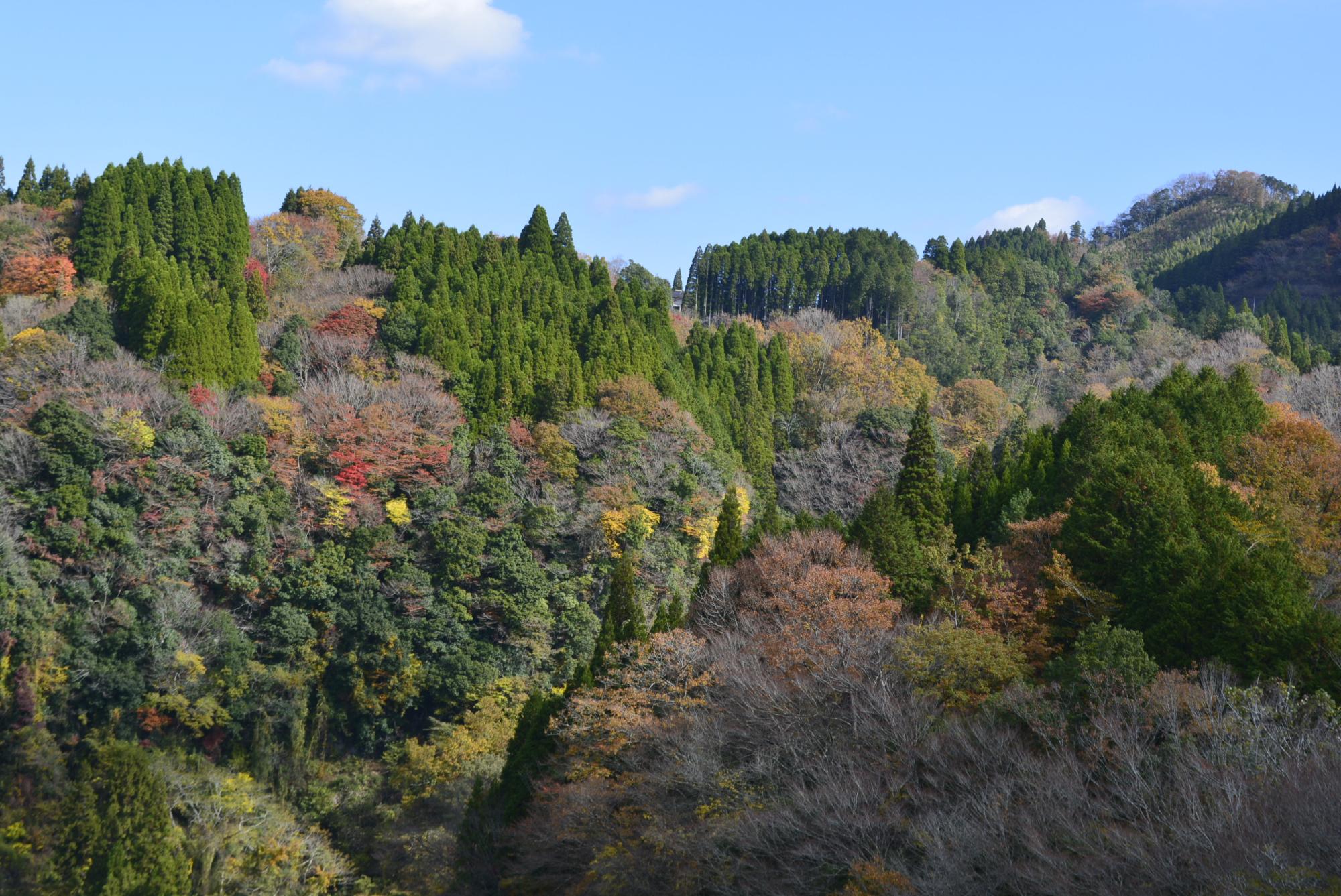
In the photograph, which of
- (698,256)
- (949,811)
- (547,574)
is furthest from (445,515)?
(698,256)

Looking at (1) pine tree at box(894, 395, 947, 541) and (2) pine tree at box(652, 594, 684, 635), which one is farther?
(1) pine tree at box(894, 395, 947, 541)

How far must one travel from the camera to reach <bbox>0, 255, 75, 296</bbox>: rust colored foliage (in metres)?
47.1

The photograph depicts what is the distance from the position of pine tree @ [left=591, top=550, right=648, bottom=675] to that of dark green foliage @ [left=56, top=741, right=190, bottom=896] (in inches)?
403

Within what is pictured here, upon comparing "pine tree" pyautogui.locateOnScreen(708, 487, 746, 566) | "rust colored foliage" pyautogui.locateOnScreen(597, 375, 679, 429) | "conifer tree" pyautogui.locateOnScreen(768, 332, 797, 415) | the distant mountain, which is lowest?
"pine tree" pyautogui.locateOnScreen(708, 487, 746, 566)

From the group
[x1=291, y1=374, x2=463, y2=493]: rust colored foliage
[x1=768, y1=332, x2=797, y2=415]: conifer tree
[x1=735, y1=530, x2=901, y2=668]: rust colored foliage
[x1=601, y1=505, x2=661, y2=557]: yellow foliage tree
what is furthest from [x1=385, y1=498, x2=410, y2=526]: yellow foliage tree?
[x1=768, y1=332, x2=797, y2=415]: conifer tree

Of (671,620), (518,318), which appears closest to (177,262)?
(518,318)

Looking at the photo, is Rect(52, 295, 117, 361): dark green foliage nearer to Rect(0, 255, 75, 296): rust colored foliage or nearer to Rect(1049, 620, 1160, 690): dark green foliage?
Rect(0, 255, 75, 296): rust colored foliage

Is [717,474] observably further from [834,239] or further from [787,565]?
[834,239]

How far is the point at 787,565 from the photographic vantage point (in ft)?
99.3

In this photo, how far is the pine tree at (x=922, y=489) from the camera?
1396 inches

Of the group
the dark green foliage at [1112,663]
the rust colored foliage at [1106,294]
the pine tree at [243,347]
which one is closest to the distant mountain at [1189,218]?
the rust colored foliage at [1106,294]

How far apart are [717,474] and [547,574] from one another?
Result: 768 cm

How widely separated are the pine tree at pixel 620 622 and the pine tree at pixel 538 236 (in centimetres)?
3092

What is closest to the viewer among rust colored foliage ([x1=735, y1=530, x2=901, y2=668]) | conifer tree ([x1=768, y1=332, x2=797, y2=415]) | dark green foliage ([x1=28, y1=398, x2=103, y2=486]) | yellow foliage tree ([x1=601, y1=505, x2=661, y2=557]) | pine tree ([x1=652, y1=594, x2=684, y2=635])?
rust colored foliage ([x1=735, y1=530, x2=901, y2=668])
